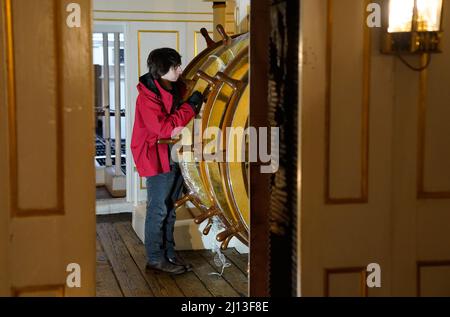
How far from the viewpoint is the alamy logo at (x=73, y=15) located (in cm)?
209

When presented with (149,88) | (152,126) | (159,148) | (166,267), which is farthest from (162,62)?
(166,267)

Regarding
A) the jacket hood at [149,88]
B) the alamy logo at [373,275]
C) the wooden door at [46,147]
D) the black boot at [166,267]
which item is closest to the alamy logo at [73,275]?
the wooden door at [46,147]

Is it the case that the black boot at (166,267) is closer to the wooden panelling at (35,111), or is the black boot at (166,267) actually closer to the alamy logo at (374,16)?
the wooden panelling at (35,111)

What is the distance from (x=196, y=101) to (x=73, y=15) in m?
1.70

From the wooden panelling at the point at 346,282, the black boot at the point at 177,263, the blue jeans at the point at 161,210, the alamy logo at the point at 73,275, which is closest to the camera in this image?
the alamy logo at the point at 73,275

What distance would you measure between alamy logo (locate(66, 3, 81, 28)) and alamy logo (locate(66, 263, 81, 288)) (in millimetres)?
792

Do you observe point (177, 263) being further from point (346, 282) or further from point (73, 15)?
point (73, 15)

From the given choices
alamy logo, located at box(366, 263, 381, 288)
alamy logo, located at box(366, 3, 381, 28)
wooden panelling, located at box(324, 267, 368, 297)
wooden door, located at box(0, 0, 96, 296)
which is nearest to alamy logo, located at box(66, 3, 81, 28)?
wooden door, located at box(0, 0, 96, 296)

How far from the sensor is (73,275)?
2.17m

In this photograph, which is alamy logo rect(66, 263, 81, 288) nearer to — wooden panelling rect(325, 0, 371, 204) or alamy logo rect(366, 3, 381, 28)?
wooden panelling rect(325, 0, 371, 204)

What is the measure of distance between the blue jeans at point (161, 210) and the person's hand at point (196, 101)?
0.64m

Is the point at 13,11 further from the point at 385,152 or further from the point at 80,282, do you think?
the point at 385,152

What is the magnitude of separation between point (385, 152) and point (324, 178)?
238 mm

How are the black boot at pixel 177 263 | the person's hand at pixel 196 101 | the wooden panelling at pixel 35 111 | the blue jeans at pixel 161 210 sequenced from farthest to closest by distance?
the black boot at pixel 177 263 < the blue jeans at pixel 161 210 < the person's hand at pixel 196 101 < the wooden panelling at pixel 35 111
